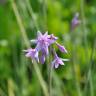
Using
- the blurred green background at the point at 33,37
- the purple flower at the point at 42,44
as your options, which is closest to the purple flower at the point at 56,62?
the purple flower at the point at 42,44

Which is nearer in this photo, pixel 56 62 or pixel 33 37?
pixel 56 62

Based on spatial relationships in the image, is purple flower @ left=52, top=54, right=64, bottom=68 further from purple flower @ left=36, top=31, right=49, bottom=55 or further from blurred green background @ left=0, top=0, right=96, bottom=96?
blurred green background @ left=0, top=0, right=96, bottom=96

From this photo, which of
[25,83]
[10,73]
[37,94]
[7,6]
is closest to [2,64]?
[10,73]

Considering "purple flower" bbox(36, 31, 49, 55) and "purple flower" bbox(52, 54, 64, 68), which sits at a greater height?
"purple flower" bbox(36, 31, 49, 55)

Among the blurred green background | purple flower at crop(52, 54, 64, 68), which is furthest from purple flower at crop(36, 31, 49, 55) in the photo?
the blurred green background

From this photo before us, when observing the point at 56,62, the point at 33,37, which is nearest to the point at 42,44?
the point at 56,62

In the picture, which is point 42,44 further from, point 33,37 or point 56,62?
point 33,37

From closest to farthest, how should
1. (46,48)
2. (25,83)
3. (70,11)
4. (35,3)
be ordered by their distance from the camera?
(46,48) → (25,83) → (35,3) → (70,11)

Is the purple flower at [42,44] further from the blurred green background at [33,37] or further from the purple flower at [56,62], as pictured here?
the blurred green background at [33,37]

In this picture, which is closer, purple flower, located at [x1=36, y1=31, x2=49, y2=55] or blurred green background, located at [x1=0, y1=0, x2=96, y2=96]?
purple flower, located at [x1=36, y1=31, x2=49, y2=55]

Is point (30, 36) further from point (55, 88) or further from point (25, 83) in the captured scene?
point (55, 88)

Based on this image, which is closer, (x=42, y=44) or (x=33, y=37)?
(x=42, y=44)
